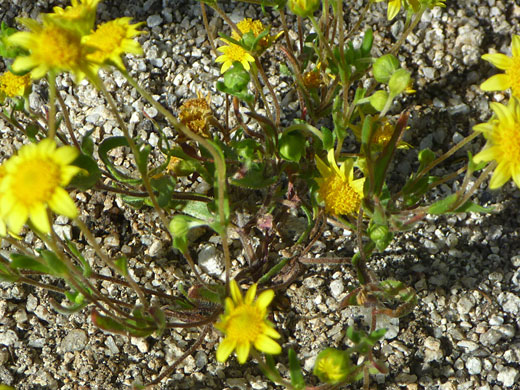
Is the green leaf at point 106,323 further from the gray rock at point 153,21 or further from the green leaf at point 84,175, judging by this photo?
the gray rock at point 153,21

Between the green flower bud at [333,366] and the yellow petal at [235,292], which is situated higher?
the yellow petal at [235,292]

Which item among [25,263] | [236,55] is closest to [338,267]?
[236,55]

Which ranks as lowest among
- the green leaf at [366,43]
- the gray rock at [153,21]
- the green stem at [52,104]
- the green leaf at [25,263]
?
the green leaf at [25,263]

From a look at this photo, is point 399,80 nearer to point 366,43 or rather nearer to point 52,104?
point 366,43

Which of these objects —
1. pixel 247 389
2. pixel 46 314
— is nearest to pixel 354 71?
pixel 247 389

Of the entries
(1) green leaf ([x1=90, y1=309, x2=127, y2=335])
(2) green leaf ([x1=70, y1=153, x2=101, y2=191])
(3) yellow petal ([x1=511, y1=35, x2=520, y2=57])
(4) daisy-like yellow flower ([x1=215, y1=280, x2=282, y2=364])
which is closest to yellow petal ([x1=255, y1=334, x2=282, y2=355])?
(4) daisy-like yellow flower ([x1=215, y1=280, x2=282, y2=364])

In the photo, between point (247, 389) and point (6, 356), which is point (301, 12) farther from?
point (6, 356)

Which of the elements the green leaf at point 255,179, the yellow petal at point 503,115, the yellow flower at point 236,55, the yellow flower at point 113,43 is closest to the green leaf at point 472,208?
the yellow petal at point 503,115
